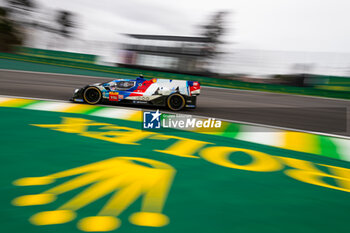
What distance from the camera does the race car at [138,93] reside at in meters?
8.74

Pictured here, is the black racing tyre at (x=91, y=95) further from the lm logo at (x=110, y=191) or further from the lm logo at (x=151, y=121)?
the lm logo at (x=110, y=191)

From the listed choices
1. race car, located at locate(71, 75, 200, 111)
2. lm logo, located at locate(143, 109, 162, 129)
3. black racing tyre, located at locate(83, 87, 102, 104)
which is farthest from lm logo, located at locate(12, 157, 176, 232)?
black racing tyre, located at locate(83, 87, 102, 104)

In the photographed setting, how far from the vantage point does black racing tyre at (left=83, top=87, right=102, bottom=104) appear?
28.7 ft

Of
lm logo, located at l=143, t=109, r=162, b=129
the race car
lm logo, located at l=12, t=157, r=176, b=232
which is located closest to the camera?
lm logo, located at l=12, t=157, r=176, b=232

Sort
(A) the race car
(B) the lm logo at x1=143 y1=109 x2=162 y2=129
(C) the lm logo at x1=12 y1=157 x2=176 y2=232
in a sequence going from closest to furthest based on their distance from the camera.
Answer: (C) the lm logo at x1=12 y1=157 x2=176 y2=232
(B) the lm logo at x1=143 y1=109 x2=162 y2=129
(A) the race car

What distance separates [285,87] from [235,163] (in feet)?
55.1

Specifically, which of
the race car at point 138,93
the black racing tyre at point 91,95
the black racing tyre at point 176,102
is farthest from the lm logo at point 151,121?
the black racing tyre at point 91,95

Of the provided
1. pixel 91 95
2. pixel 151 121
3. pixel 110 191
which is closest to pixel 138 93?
pixel 91 95

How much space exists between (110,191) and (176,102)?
586cm

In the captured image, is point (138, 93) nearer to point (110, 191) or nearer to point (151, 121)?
point (151, 121)

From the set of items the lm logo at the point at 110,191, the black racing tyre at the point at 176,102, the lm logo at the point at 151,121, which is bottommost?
the lm logo at the point at 110,191

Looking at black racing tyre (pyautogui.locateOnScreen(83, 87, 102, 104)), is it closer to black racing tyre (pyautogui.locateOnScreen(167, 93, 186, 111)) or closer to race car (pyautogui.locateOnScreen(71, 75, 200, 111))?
race car (pyautogui.locateOnScreen(71, 75, 200, 111))

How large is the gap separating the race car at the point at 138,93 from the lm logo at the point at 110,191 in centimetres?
462

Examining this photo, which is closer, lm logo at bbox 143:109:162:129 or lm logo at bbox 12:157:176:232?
lm logo at bbox 12:157:176:232
